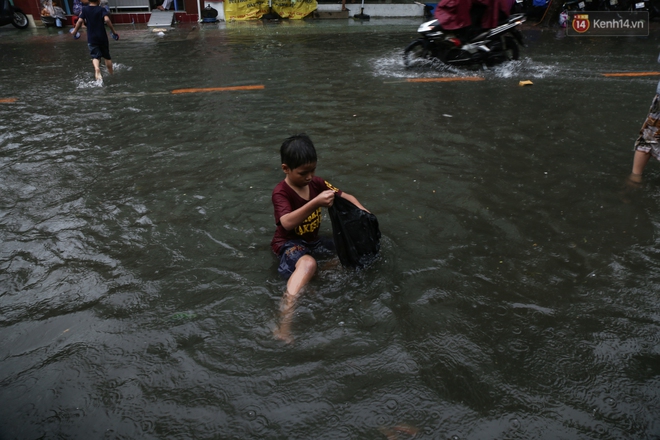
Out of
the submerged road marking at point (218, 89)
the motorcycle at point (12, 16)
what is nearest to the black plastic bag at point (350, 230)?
the submerged road marking at point (218, 89)

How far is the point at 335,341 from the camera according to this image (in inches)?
121

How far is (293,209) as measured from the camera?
354cm

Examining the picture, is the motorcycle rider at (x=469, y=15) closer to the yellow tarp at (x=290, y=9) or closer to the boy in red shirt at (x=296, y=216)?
the boy in red shirt at (x=296, y=216)

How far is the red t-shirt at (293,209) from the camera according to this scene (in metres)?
3.49

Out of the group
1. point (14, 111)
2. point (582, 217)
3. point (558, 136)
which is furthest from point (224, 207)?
point (14, 111)

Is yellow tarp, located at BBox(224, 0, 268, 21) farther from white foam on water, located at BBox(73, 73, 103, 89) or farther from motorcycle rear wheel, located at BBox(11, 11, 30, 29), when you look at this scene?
white foam on water, located at BBox(73, 73, 103, 89)

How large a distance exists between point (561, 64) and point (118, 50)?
10.5 metres

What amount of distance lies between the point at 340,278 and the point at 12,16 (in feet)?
58.6

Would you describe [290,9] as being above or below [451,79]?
above

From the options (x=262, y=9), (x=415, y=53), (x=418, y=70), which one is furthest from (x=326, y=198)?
(x=262, y=9)

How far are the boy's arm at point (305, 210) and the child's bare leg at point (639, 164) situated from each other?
11.6 feet

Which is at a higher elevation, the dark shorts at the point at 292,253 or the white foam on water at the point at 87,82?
the white foam on water at the point at 87,82

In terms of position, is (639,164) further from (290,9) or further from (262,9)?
(262,9)

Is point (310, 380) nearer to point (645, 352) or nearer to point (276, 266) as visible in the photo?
point (276, 266)
